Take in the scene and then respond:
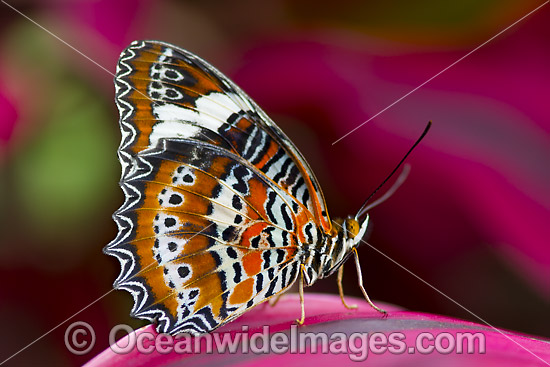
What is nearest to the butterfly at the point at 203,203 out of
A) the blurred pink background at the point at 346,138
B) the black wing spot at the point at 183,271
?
the black wing spot at the point at 183,271

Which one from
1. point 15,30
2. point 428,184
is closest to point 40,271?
point 15,30

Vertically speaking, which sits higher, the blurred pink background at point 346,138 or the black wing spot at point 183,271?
the blurred pink background at point 346,138

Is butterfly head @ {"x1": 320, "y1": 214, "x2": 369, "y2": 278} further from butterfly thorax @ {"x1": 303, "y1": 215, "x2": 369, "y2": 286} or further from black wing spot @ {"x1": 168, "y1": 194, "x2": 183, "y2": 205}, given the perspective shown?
black wing spot @ {"x1": 168, "y1": 194, "x2": 183, "y2": 205}

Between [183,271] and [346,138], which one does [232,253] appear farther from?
[346,138]

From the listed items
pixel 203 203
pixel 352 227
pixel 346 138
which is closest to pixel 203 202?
pixel 203 203

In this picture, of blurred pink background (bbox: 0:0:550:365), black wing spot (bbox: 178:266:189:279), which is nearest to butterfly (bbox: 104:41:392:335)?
black wing spot (bbox: 178:266:189:279)

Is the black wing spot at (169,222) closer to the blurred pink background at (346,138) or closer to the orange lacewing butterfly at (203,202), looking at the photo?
the orange lacewing butterfly at (203,202)

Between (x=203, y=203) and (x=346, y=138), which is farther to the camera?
(x=346, y=138)
